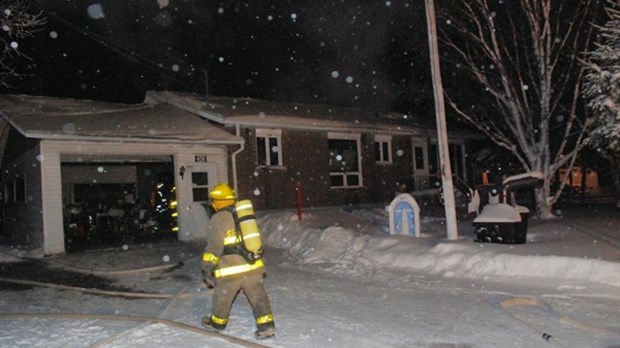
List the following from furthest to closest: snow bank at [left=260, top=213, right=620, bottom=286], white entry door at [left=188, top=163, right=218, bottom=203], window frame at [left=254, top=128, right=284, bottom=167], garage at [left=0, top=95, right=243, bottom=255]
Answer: window frame at [left=254, top=128, right=284, bottom=167]
white entry door at [left=188, top=163, right=218, bottom=203]
garage at [left=0, top=95, right=243, bottom=255]
snow bank at [left=260, top=213, right=620, bottom=286]

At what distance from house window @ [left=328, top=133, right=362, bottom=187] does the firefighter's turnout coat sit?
15.3m

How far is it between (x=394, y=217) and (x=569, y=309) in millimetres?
6185

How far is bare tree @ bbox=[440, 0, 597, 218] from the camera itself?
50.6 feet

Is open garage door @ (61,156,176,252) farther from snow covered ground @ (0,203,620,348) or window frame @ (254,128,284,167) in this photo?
snow covered ground @ (0,203,620,348)

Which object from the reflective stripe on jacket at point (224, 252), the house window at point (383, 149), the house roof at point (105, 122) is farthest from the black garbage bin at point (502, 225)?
the house window at point (383, 149)

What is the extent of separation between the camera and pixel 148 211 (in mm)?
20188

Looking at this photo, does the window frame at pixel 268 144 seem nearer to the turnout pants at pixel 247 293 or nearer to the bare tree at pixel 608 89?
the bare tree at pixel 608 89

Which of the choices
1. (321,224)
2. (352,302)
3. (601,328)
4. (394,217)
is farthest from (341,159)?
(601,328)

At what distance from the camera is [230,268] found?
18.4 feet

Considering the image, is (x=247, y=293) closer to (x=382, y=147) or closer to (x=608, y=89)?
(x=608, y=89)

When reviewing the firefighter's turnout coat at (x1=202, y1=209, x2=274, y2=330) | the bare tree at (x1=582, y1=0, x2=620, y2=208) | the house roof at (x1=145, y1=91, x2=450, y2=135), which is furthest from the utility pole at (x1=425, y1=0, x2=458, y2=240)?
the house roof at (x1=145, y1=91, x2=450, y2=135)

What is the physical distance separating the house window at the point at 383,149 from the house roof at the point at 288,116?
62 centimetres

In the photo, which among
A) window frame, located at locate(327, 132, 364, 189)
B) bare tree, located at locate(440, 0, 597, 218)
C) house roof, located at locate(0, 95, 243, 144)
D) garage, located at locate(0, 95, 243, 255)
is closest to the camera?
house roof, located at locate(0, 95, 243, 144)

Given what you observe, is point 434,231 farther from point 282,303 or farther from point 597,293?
point 282,303
